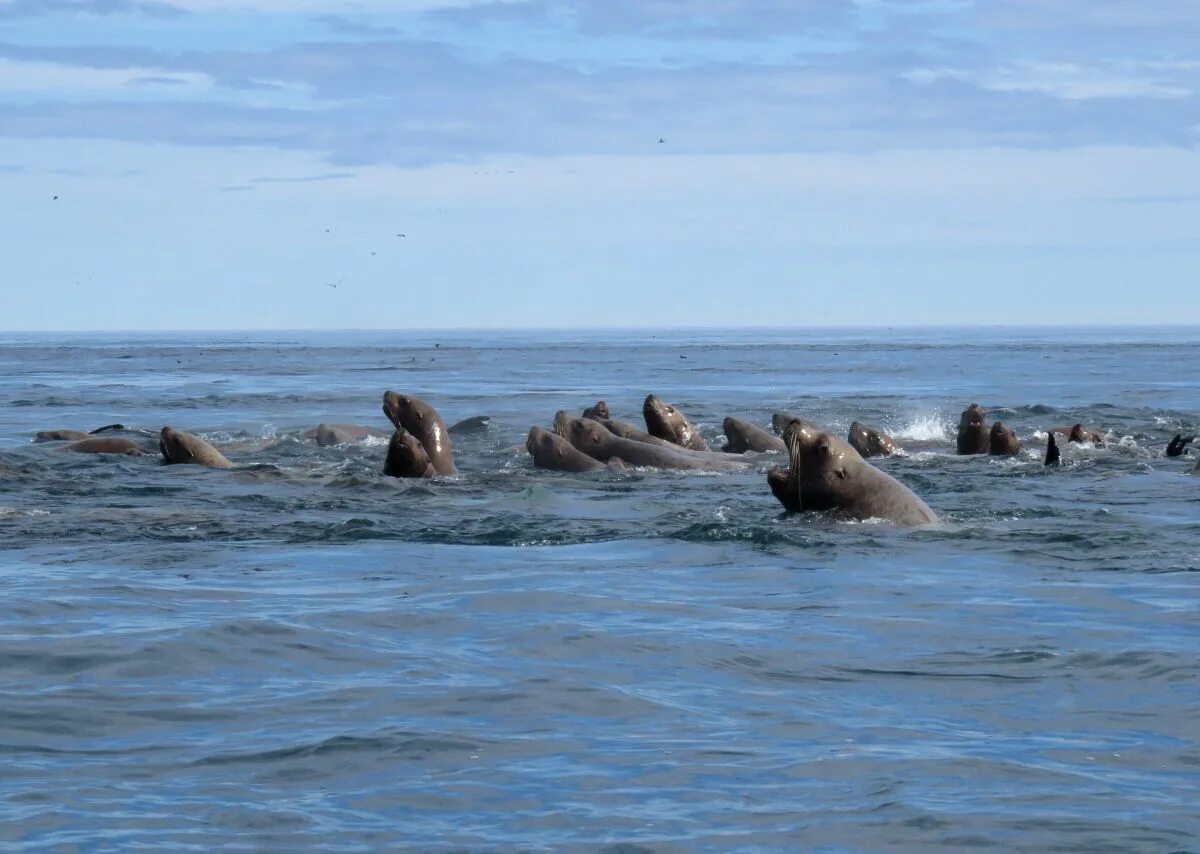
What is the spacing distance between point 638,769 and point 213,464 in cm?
1197

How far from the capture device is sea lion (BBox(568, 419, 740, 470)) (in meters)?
17.3

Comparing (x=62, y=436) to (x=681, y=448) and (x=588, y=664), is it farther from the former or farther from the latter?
(x=588, y=664)

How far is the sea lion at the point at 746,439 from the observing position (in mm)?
19859

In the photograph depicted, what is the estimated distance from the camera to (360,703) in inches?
277

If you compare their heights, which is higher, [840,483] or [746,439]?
[840,483]

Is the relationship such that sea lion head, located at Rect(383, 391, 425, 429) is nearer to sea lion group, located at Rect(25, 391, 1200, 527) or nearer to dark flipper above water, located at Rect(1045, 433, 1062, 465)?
sea lion group, located at Rect(25, 391, 1200, 527)

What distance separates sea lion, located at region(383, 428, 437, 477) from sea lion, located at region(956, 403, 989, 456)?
6601 mm

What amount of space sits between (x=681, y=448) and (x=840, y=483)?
6334 millimetres

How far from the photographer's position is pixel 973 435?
63.7 ft

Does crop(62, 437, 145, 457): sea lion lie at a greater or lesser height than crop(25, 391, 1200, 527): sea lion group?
lesser

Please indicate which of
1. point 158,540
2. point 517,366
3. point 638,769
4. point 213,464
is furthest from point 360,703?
point 517,366

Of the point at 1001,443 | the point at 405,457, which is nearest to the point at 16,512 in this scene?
the point at 405,457

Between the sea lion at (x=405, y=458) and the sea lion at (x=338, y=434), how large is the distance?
5590 millimetres

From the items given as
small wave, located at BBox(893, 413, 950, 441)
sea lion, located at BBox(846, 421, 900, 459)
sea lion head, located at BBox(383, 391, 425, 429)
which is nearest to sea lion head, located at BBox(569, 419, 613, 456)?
sea lion head, located at BBox(383, 391, 425, 429)
